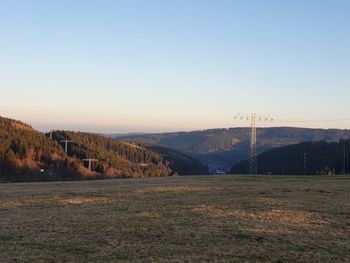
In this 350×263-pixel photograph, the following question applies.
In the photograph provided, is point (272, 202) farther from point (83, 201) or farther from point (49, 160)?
point (49, 160)

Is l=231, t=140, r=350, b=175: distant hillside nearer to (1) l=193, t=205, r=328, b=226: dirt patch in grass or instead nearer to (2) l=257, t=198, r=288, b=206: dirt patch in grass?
(2) l=257, t=198, r=288, b=206: dirt patch in grass

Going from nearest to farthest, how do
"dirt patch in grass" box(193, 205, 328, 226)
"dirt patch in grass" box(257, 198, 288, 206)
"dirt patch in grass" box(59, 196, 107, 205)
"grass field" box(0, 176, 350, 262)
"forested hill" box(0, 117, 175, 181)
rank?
"grass field" box(0, 176, 350, 262) → "dirt patch in grass" box(193, 205, 328, 226) → "dirt patch in grass" box(257, 198, 288, 206) → "dirt patch in grass" box(59, 196, 107, 205) → "forested hill" box(0, 117, 175, 181)

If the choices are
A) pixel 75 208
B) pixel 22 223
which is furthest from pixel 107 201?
pixel 22 223

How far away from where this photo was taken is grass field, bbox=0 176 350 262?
1509 centimetres

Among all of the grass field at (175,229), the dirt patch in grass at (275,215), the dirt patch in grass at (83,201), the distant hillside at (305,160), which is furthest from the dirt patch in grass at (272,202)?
the distant hillside at (305,160)

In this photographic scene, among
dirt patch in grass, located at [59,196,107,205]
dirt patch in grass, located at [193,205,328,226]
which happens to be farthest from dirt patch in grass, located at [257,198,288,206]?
dirt patch in grass, located at [59,196,107,205]

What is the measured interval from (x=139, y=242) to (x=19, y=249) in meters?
3.58

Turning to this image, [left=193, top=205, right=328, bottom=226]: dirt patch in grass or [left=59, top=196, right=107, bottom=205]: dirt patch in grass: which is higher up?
[left=193, top=205, right=328, bottom=226]: dirt patch in grass

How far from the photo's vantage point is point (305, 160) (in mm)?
164125

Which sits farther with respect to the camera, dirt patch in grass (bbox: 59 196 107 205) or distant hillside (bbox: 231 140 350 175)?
distant hillside (bbox: 231 140 350 175)

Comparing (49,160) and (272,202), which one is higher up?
(272,202)

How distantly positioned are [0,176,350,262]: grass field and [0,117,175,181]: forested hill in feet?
347

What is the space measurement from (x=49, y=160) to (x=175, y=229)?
147406 mm

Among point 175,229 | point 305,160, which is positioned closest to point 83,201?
point 175,229
